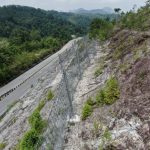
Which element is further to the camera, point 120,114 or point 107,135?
point 120,114

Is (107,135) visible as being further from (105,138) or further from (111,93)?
(111,93)

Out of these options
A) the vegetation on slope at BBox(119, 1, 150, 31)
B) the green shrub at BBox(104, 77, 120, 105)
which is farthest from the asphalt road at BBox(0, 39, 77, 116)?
the green shrub at BBox(104, 77, 120, 105)

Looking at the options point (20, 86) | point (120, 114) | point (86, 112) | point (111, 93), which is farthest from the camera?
point (20, 86)

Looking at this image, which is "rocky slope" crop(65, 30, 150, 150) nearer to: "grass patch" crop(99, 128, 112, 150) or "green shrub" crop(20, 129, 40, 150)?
"grass patch" crop(99, 128, 112, 150)

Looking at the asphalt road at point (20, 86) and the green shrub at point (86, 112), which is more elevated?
the green shrub at point (86, 112)

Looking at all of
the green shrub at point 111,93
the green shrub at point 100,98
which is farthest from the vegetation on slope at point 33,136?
the green shrub at point 111,93

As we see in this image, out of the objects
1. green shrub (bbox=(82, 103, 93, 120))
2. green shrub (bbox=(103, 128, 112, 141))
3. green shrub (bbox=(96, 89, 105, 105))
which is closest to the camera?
green shrub (bbox=(103, 128, 112, 141))

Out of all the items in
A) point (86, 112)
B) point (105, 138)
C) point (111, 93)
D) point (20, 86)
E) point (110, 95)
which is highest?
point (111, 93)

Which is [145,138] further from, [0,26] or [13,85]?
[0,26]

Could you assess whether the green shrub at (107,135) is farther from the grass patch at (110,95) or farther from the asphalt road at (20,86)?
the asphalt road at (20,86)

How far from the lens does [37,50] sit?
144625 millimetres

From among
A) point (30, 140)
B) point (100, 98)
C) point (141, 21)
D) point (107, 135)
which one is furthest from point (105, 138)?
point (141, 21)

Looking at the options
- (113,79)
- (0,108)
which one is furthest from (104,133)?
(0,108)

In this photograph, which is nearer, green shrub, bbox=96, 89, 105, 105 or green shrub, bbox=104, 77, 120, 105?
green shrub, bbox=104, 77, 120, 105
